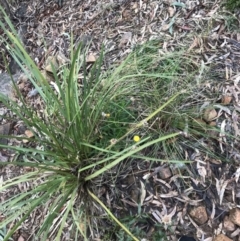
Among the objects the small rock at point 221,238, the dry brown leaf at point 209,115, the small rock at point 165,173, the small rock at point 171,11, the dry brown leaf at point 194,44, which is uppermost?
the small rock at point 171,11

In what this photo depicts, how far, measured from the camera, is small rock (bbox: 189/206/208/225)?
6.53ft

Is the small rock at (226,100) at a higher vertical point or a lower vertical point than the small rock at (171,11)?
A: lower

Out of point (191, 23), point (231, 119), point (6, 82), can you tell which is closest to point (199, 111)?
point (231, 119)

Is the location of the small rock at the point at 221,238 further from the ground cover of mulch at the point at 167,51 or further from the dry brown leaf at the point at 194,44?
the dry brown leaf at the point at 194,44

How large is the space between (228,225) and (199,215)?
133 millimetres

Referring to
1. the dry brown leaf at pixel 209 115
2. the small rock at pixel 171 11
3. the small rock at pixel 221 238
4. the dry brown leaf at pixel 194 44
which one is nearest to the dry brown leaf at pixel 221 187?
the small rock at pixel 221 238

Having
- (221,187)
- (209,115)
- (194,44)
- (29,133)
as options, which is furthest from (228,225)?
(29,133)

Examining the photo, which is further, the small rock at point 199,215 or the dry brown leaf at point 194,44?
the dry brown leaf at point 194,44

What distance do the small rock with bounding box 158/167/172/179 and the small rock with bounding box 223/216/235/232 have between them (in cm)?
32

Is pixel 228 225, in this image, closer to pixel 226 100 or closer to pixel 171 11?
pixel 226 100

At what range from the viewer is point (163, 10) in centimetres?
268

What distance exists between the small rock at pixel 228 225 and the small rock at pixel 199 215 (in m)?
0.08

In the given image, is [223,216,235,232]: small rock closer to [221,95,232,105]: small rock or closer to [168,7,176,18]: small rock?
[221,95,232,105]: small rock

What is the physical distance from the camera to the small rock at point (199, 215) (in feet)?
6.53
